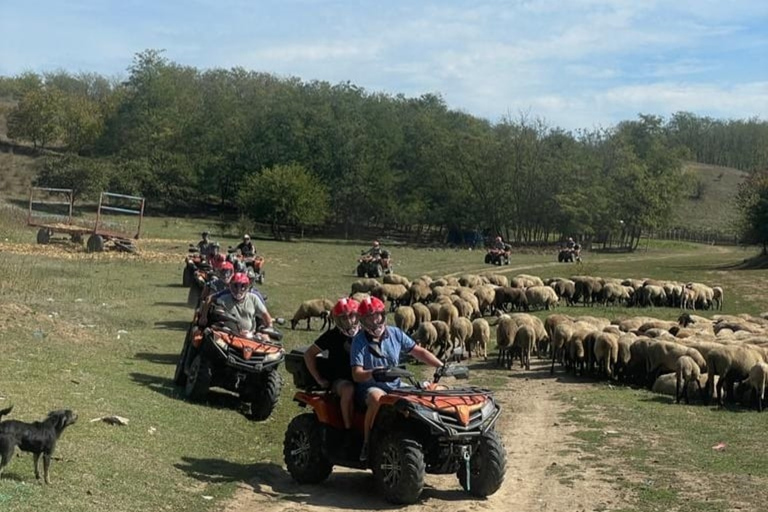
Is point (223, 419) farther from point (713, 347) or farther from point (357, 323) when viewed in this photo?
point (713, 347)

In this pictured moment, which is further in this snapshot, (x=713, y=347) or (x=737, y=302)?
(x=737, y=302)

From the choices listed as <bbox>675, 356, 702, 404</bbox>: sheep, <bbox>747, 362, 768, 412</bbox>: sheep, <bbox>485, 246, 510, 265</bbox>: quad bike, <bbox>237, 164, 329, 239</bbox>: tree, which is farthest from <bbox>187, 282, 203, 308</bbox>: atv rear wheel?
<bbox>237, 164, 329, 239</bbox>: tree

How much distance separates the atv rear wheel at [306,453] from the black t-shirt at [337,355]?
494mm

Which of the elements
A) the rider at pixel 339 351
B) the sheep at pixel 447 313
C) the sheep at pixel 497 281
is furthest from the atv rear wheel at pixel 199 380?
the sheep at pixel 497 281

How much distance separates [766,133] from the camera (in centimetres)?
14338

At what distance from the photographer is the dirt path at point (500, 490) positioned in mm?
9000

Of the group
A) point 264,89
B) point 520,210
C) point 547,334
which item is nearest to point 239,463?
point 547,334

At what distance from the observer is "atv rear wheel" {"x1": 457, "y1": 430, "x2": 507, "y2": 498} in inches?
353

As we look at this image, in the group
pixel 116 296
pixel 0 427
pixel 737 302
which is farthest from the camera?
pixel 737 302

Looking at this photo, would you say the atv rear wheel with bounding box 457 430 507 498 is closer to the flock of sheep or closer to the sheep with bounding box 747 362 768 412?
the flock of sheep

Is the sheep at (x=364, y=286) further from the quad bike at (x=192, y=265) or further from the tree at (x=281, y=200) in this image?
the tree at (x=281, y=200)

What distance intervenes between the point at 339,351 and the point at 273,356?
340 centimetres

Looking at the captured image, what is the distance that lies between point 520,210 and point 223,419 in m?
65.1

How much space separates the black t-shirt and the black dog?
2519 millimetres
